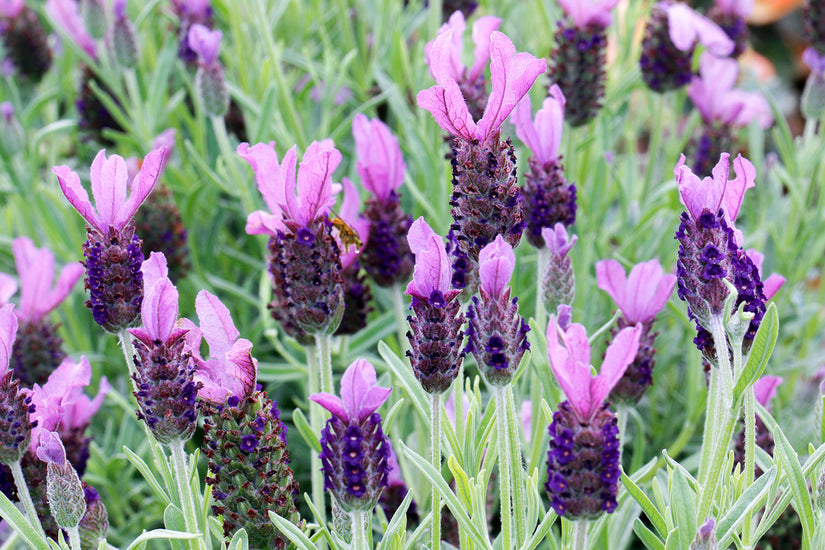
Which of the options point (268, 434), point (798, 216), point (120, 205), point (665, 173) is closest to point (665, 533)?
point (268, 434)

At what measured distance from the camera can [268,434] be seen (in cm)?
92

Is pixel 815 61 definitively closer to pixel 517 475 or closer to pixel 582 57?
pixel 582 57

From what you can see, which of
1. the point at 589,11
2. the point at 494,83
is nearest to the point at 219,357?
the point at 494,83

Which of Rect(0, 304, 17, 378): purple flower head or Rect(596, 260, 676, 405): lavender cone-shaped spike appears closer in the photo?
Rect(0, 304, 17, 378): purple flower head

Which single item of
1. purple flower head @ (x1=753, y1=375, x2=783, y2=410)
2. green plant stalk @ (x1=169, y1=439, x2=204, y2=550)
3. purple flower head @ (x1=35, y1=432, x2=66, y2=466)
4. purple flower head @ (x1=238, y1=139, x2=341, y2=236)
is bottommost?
purple flower head @ (x1=753, y1=375, x2=783, y2=410)

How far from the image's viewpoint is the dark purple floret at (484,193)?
0.93 meters

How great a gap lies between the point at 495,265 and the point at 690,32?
1029 mm

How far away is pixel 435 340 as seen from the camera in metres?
0.90

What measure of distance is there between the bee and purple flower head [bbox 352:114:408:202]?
0.34 feet

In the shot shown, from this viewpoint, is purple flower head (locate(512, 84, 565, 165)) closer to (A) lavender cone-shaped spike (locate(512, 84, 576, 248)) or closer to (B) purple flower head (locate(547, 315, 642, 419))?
(A) lavender cone-shaped spike (locate(512, 84, 576, 248))

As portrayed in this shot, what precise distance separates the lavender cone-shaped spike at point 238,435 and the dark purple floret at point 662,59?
115 cm

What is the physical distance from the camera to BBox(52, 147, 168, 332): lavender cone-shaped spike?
962 mm

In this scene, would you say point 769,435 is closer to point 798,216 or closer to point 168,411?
point 798,216

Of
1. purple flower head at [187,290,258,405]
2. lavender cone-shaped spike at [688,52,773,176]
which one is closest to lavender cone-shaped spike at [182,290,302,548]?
purple flower head at [187,290,258,405]
